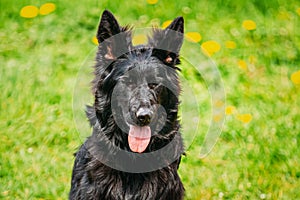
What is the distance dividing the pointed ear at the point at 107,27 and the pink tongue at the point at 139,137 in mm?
703

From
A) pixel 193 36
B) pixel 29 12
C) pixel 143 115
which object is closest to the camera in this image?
pixel 143 115

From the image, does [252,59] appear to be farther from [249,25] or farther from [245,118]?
[245,118]

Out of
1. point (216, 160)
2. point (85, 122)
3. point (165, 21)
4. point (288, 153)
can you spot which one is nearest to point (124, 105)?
point (85, 122)

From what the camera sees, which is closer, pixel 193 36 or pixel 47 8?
pixel 193 36

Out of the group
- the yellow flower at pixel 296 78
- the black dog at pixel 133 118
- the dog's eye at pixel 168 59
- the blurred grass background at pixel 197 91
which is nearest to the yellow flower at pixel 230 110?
the blurred grass background at pixel 197 91

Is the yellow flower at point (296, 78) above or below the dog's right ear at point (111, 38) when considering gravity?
below

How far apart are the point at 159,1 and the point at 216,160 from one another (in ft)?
9.80

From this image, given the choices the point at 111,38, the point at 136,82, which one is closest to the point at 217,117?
the point at 136,82

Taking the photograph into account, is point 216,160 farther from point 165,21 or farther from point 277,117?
point 165,21

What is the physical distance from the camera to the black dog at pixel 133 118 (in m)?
4.12

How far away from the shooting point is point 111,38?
412 centimetres

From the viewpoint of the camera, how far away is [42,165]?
18.7 feet

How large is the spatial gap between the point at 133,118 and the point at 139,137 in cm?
21

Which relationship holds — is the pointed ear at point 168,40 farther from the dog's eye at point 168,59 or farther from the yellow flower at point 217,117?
the yellow flower at point 217,117
